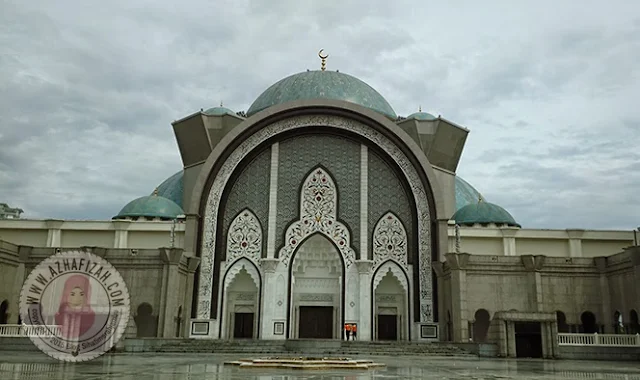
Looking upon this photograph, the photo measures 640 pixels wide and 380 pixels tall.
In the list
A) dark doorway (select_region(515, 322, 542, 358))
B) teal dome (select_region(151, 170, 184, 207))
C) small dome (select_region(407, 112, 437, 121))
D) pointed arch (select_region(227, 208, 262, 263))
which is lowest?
dark doorway (select_region(515, 322, 542, 358))

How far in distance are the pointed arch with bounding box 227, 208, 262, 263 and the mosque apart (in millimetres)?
37

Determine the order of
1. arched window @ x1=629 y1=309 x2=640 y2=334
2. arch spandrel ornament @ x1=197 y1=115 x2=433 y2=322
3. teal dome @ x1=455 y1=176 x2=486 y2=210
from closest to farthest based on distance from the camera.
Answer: arched window @ x1=629 y1=309 x2=640 y2=334 → arch spandrel ornament @ x1=197 y1=115 x2=433 y2=322 → teal dome @ x1=455 y1=176 x2=486 y2=210

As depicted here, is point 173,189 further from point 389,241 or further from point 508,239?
point 508,239

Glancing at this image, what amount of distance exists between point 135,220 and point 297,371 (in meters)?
17.4

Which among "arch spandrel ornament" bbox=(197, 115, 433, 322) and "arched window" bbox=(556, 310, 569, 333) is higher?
"arch spandrel ornament" bbox=(197, 115, 433, 322)

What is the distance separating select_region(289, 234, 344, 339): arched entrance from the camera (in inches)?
792

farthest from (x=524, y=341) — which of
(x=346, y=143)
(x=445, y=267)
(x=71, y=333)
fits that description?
(x=71, y=333)

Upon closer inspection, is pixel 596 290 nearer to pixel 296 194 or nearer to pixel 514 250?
pixel 514 250

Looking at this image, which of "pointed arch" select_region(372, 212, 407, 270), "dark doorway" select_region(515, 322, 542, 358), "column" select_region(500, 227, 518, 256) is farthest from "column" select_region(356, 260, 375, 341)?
"column" select_region(500, 227, 518, 256)

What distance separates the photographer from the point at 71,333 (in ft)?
40.3

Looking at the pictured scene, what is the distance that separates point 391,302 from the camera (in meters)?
20.4

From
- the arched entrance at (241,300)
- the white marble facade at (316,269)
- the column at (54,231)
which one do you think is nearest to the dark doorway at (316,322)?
the white marble facade at (316,269)

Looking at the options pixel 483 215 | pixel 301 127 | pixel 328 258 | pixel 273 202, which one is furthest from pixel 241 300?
pixel 483 215

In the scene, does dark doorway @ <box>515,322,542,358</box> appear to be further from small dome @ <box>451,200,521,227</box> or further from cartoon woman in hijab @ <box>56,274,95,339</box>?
cartoon woman in hijab @ <box>56,274,95,339</box>
